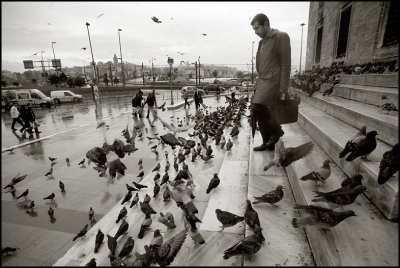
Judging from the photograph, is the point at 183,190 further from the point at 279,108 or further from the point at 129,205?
the point at 279,108

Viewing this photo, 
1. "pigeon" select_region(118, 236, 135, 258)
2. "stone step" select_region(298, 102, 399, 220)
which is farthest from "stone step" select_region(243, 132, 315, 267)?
"pigeon" select_region(118, 236, 135, 258)

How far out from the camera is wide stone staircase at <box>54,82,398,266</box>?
6.49 feet

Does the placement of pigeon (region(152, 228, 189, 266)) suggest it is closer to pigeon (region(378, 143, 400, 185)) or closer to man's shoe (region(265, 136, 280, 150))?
pigeon (region(378, 143, 400, 185))

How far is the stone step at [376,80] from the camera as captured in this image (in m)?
6.13

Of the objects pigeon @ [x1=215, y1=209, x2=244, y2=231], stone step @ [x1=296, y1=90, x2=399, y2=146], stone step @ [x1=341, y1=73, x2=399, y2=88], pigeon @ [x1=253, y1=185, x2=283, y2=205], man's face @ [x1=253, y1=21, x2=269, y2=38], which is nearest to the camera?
pigeon @ [x1=215, y1=209, x2=244, y2=231]

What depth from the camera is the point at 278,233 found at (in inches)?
99.5

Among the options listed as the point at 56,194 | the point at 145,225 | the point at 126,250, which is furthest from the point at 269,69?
the point at 56,194

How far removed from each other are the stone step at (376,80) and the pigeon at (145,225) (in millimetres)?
6577

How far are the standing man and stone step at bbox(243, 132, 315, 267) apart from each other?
114cm

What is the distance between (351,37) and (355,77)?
10.0ft

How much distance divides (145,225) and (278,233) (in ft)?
5.66

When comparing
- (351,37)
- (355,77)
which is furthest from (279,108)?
(351,37)

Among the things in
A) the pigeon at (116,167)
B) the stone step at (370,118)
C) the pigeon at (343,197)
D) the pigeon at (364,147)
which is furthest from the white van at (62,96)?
the pigeon at (343,197)

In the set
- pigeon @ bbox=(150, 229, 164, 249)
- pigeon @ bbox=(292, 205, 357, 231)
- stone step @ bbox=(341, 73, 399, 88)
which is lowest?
pigeon @ bbox=(150, 229, 164, 249)
